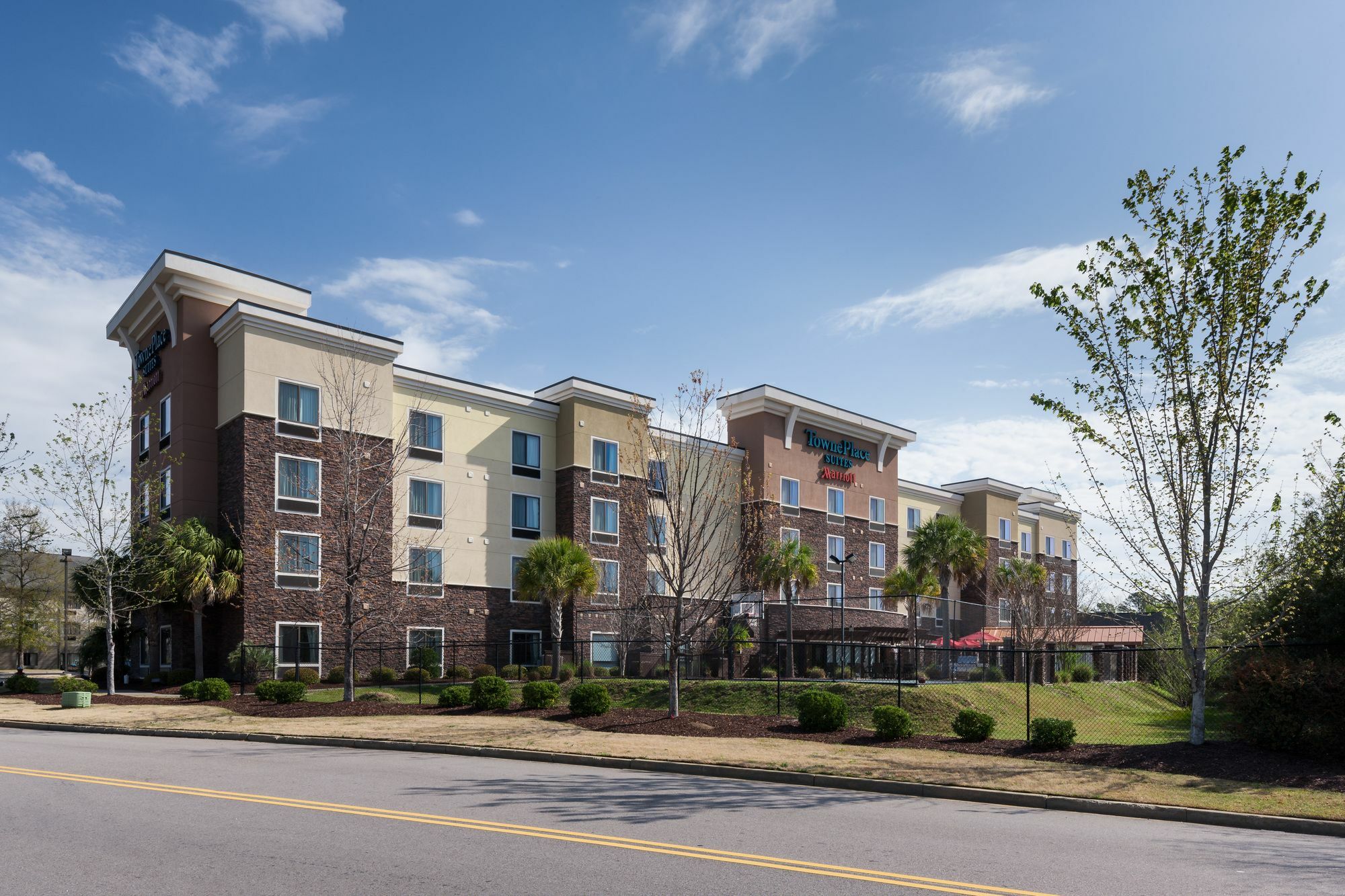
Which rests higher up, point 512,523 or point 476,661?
point 512,523

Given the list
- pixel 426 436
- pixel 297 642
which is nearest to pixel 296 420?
pixel 426 436

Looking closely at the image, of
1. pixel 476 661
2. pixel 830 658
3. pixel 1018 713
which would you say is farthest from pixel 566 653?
pixel 1018 713

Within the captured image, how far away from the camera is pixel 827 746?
18172 millimetres

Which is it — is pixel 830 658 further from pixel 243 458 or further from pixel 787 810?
pixel 787 810

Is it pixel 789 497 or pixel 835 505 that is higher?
pixel 789 497

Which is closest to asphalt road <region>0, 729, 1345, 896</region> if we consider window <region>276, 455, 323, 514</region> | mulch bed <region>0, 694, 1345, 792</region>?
mulch bed <region>0, 694, 1345, 792</region>

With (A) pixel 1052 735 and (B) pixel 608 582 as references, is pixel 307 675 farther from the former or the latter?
(A) pixel 1052 735

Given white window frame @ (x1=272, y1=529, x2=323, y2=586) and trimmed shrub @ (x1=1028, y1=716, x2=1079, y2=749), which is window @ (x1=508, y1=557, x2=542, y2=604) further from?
trimmed shrub @ (x1=1028, y1=716, x2=1079, y2=749)

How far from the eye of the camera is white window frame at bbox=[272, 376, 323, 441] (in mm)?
34000

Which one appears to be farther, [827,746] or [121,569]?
[121,569]

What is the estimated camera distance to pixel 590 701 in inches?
885

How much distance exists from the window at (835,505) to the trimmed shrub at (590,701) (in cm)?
3051

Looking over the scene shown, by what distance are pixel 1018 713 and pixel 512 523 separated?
2159 centimetres

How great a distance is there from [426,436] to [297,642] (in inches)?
364
